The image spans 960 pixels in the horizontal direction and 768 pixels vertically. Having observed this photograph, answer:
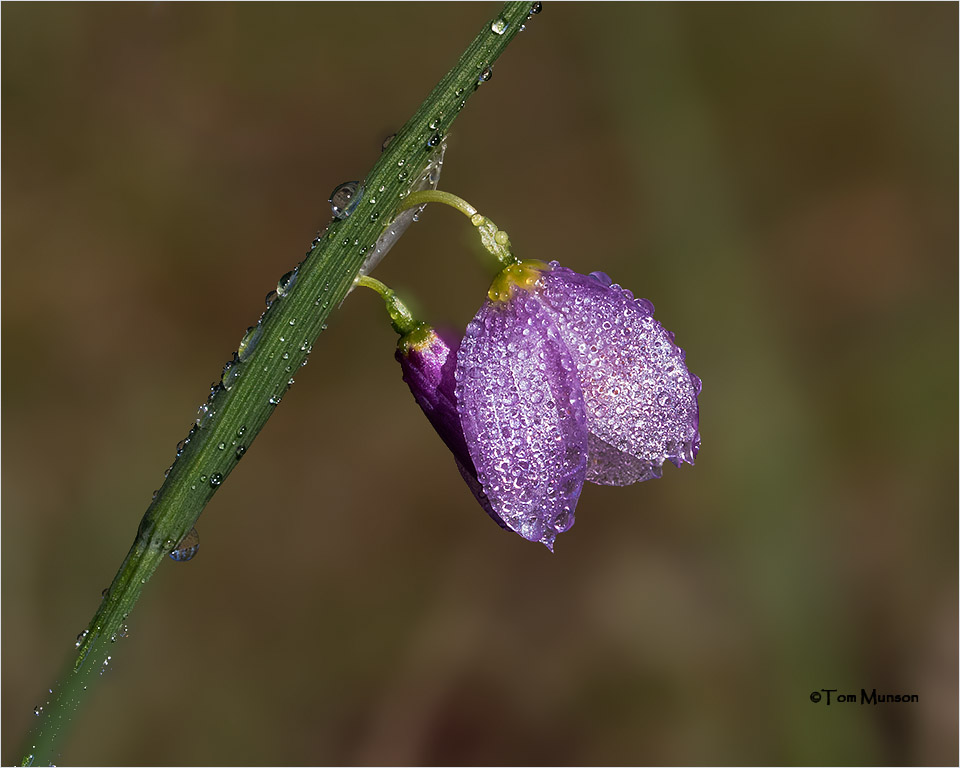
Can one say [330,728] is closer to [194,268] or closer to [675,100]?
[194,268]

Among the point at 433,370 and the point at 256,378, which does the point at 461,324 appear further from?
the point at 256,378

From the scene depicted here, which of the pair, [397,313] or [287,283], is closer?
[287,283]

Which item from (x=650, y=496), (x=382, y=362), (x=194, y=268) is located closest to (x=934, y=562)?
(x=650, y=496)

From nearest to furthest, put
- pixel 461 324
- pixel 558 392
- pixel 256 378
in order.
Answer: pixel 256 378 < pixel 558 392 < pixel 461 324

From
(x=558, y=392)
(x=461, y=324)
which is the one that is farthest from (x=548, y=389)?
(x=461, y=324)

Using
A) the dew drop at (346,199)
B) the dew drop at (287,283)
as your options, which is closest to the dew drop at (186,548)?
the dew drop at (287,283)

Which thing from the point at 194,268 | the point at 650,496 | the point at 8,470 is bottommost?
the point at 8,470

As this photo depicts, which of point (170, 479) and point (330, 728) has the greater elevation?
point (170, 479)
